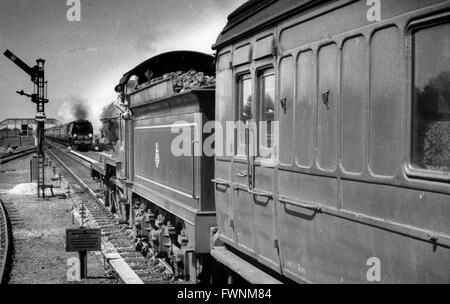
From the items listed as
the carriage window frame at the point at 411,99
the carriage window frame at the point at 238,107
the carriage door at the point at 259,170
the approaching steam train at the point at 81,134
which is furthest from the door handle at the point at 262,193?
the approaching steam train at the point at 81,134

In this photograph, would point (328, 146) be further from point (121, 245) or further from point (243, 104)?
point (121, 245)

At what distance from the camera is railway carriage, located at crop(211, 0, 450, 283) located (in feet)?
10.6

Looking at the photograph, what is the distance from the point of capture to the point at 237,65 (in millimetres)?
6109

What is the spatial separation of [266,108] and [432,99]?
2.37 m

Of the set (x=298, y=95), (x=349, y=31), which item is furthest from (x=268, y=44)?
(x=349, y=31)

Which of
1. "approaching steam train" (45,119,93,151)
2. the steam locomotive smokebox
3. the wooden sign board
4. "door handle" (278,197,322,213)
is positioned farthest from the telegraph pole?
"approaching steam train" (45,119,93,151)

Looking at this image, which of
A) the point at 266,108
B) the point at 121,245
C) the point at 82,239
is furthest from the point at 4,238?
the point at 266,108

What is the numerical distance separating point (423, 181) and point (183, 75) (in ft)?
21.0

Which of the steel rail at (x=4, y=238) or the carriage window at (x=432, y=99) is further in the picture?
the steel rail at (x=4, y=238)

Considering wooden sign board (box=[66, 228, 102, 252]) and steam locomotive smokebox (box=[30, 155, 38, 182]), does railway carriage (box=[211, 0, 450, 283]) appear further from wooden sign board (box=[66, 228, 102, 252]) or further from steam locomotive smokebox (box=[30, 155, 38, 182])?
steam locomotive smokebox (box=[30, 155, 38, 182])

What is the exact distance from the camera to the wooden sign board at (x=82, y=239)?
33.4ft

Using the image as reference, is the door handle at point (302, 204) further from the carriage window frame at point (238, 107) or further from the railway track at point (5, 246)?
the railway track at point (5, 246)

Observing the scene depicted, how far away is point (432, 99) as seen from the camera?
3219mm

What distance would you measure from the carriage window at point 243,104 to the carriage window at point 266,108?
11.4 inches
